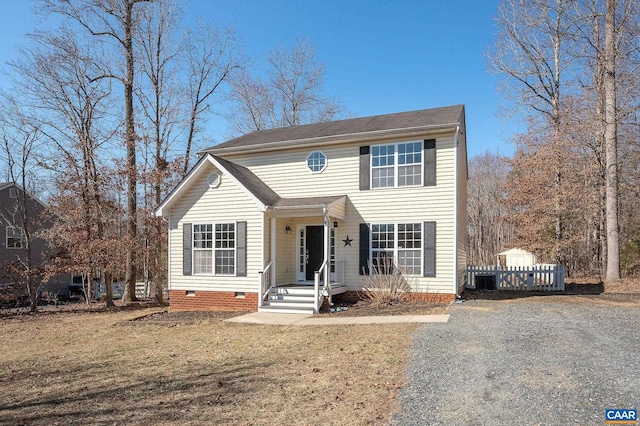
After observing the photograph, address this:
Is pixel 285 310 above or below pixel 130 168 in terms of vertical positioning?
below

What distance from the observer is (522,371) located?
5457 mm

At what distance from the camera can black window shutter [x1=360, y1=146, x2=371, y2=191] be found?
13.2 m

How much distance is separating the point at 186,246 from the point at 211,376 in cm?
805

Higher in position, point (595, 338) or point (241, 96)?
point (241, 96)

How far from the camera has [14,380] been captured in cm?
673

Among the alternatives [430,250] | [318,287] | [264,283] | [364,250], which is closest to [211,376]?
[318,287]

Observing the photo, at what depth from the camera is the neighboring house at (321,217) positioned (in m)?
12.3

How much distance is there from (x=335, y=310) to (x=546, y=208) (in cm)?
1445

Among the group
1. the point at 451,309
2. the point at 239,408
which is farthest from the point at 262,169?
the point at 239,408

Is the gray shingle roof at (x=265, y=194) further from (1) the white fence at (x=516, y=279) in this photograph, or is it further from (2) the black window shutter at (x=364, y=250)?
(1) the white fence at (x=516, y=279)

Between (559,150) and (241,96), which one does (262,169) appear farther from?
(241,96)

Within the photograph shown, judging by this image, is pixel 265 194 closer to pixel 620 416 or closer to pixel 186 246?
pixel 186 246

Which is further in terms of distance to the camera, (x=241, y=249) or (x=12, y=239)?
(x=12, y=239)

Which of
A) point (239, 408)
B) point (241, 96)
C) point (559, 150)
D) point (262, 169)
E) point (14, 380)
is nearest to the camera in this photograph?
point (239, 408)
